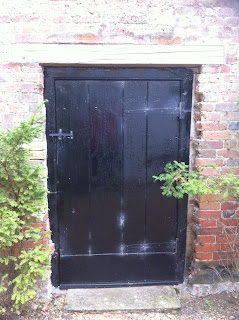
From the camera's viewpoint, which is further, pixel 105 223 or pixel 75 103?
pixel 105 223

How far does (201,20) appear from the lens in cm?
281

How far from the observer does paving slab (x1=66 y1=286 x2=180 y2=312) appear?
9.59 ft

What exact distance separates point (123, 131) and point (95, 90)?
1.56 ft

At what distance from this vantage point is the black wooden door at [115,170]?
2959 mm

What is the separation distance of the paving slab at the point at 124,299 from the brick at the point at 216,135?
159cm

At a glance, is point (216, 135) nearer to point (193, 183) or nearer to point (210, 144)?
point (210, 144)

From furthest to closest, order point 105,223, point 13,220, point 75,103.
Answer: point 105,223 → point 75,103 → point 13,220

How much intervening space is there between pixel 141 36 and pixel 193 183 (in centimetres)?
139

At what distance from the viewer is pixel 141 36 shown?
9.16 feet

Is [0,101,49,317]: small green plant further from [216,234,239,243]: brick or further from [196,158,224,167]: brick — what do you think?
[216,234,239,243]: brick

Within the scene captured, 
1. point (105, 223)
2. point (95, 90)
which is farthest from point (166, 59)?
point (105, 223)

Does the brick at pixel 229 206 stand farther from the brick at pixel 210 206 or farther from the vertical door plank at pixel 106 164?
the vertical door plank at pixel 106 164

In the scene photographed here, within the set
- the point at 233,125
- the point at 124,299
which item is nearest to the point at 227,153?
the point at 233,125

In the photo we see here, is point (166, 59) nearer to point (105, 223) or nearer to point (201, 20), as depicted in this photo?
point (201, 20)
